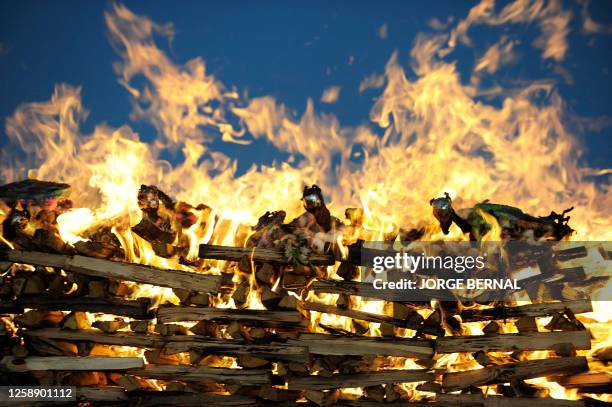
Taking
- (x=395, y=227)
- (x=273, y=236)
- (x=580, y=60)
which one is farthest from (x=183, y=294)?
(x=580, y=60)

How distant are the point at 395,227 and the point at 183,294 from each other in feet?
5.68

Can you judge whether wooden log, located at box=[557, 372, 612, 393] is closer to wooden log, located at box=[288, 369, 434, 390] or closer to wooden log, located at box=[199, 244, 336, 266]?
wooden log, located at box=[288, 369, 434, 390]

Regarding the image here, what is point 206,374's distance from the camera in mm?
4195

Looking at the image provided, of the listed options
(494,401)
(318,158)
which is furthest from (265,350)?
(318,158)

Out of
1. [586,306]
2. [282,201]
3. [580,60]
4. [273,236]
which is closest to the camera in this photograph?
[586,306]

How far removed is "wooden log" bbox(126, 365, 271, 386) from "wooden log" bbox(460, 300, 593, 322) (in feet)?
5.46

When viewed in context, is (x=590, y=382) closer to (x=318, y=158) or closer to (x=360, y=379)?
(x=360, y=379)

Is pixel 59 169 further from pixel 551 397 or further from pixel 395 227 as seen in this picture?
pixel 551 397

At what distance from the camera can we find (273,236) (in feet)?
14.2

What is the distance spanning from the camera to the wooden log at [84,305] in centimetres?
429

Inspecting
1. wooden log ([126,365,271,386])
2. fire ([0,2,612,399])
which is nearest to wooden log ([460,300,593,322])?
fire ([0,2,612,399])

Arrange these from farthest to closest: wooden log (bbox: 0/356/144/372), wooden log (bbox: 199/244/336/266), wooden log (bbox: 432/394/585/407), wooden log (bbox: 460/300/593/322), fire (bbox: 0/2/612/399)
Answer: fire (bbox: 0/2/612/399), wooden log (bbox: 0/356/144/372), wooden log (bbox: 199/244/336/266), wooden log (bbox: 460/300/593/322), wooden log (bbox: 432/394/585/407)

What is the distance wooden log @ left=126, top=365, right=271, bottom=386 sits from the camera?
13.6ft

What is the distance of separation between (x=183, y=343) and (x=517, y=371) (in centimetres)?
244
